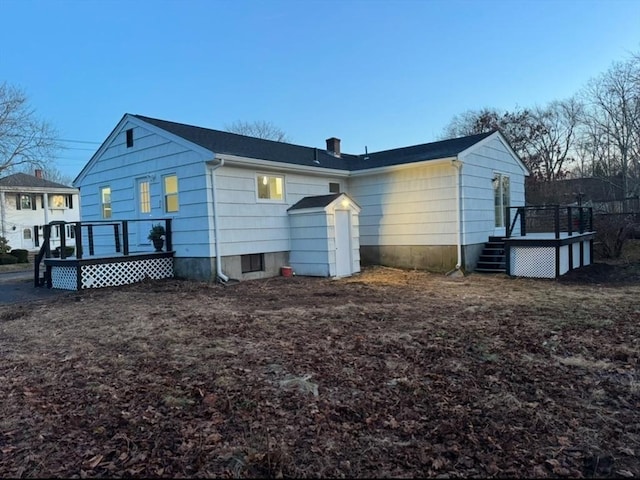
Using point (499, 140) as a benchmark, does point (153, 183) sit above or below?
below

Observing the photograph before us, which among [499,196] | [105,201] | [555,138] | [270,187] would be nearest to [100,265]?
[105,201]

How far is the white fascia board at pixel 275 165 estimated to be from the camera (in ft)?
32.3

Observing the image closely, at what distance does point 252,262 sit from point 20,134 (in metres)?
21.0

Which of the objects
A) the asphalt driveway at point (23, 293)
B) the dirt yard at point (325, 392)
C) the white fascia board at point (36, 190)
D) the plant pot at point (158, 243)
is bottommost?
the dirt yard at point (325, 392)

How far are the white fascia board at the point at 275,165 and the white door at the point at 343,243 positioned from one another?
5.60ft

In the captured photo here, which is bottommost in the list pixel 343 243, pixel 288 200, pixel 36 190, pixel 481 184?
pixel 343 243

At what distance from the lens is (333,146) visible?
1561 cm

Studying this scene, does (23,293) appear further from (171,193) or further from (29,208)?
(29,208)

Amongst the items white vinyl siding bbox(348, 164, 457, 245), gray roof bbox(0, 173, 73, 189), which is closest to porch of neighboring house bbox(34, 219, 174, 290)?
white vinyl siding bbox(348, 164, 457, 245)

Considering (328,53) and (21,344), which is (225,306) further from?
(328,53)

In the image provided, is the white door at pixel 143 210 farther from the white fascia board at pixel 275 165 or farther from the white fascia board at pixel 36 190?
the white fascia board at pixel 36 190

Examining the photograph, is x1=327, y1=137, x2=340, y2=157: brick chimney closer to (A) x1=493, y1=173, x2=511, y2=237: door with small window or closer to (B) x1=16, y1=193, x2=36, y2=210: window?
(A) x1=493, y1=173, x2=511, y2=237: door with small window

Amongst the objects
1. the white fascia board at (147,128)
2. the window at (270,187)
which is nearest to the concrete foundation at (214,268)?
the window at (270,187)

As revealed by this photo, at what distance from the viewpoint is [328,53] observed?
18.5 m
